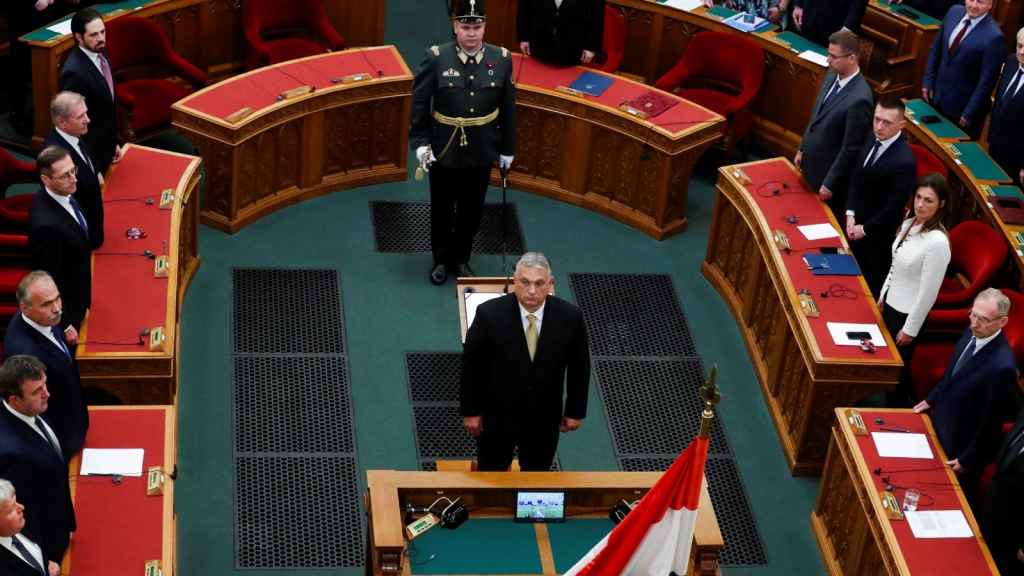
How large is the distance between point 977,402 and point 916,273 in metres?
0.97

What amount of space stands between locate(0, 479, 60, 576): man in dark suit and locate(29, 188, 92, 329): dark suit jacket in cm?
187

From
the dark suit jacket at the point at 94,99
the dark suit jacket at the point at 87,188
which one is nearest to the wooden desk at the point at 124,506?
the dark suit jacket at the point at 87,188

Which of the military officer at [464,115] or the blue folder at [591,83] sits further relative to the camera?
the blue folder at [591,83]

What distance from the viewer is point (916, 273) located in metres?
7.97

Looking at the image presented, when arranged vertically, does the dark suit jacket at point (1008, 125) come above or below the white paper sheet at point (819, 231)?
above

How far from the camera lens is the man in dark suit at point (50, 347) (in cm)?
650

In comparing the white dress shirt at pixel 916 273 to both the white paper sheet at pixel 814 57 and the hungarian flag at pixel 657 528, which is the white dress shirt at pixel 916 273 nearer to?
the hungarian flag at pixel 657 528

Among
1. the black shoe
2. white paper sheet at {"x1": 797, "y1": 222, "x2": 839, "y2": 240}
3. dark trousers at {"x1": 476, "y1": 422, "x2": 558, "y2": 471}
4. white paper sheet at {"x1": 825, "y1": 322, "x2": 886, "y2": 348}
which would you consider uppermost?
white paper sheet at {"x1": 797, "y1": 222, "x2": 839, "y2": 240}

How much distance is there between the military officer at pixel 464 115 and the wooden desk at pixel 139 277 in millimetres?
1500

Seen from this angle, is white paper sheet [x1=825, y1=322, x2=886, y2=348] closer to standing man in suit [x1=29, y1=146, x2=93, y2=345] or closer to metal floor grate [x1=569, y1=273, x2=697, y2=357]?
metal floor grate [x1=569, y1=273, x2=697, y2=357]

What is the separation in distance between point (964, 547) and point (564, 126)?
4772 mm

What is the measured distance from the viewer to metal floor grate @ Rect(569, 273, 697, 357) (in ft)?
30.7

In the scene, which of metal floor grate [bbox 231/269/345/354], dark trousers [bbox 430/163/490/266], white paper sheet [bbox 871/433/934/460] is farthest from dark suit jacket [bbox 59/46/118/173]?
white paper sheet [bbox 871/433/934/460]

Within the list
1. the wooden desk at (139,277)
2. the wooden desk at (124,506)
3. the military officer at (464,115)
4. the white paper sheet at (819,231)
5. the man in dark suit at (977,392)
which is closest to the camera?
the wooden desk at (124,506)
